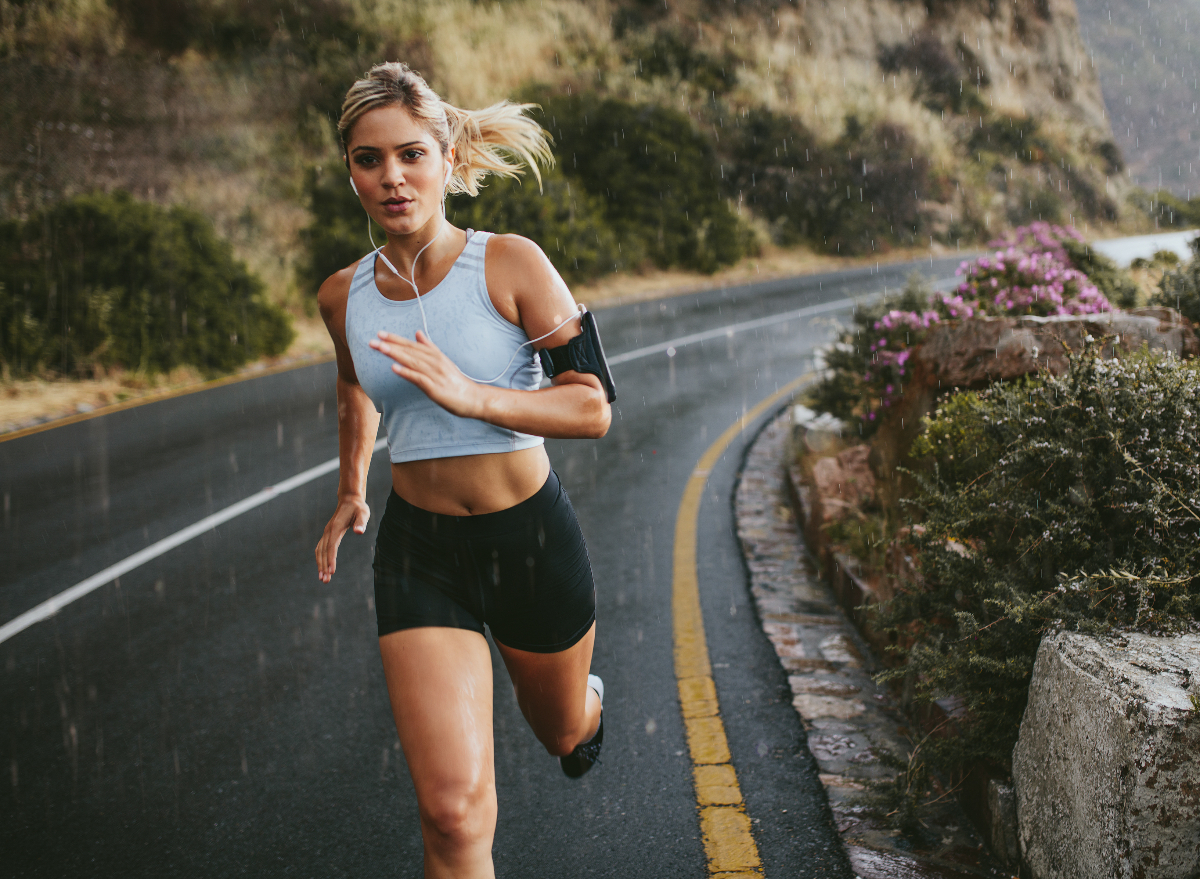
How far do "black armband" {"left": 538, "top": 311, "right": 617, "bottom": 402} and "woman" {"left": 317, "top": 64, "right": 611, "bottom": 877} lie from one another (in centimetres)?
2

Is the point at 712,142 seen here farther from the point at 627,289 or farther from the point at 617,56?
the point at 627,289

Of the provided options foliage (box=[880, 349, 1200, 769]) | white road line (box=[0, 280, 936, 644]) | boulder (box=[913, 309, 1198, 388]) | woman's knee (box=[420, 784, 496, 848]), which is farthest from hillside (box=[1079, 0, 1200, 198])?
woman's knee (box=[420, 784, 496, 848])

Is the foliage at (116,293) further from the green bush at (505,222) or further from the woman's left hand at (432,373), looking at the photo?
the woman's left hand at (432,373)

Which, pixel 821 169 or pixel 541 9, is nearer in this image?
pixel 821 169

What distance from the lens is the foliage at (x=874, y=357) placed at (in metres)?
7.08

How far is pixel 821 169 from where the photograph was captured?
3138cm

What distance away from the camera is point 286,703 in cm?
428

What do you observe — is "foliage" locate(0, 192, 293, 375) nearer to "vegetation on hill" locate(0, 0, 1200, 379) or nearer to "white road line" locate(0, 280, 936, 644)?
"vegetation on hill" locate(0, 0, 1200, 379)

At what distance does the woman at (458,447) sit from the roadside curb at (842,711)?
1.24m

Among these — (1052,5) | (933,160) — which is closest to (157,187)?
(933,160)

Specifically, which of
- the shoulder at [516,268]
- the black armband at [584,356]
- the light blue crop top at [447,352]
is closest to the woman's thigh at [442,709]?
the light blue crop top at [447,352]

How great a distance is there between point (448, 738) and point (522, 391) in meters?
0.86

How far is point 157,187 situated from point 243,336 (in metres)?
8.69

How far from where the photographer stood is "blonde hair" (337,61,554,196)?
251 cm
